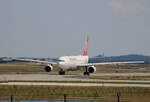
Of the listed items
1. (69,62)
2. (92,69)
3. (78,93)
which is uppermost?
(69,62)

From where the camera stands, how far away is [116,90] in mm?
45031

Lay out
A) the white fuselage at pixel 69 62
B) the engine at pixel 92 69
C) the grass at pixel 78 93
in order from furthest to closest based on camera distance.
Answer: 1. the engine at pixel 92 69
2. the white fuselage at pixel 69 62
3. the grass at pixel 78 93

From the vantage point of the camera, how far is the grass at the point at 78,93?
38562 mm

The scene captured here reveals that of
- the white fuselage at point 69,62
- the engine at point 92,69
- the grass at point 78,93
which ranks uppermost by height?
the white fuselage at point 69,62

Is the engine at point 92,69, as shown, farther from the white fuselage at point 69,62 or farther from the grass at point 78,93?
the grass at point 78,93

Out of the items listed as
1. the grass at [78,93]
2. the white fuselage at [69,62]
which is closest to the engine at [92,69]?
the white fuselage at [69,62]

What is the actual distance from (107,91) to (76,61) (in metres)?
41.5

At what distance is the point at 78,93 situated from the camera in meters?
42.2

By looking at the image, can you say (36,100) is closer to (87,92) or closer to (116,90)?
(87,92)

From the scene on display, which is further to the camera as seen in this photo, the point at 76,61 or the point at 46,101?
the point at 76,61

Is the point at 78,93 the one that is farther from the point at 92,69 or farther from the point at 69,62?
the point at 69,62

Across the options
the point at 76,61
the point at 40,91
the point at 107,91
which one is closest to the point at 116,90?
the point at 107,91

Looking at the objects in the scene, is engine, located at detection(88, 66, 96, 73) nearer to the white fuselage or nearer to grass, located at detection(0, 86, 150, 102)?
the white fuselage

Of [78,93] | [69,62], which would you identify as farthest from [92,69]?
[78,93]
